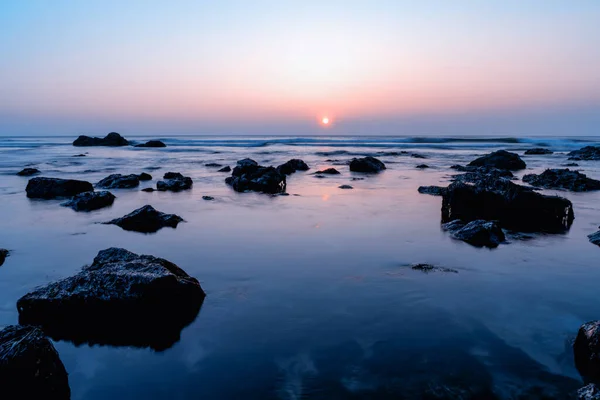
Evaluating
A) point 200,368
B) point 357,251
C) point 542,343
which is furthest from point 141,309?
point 542,343

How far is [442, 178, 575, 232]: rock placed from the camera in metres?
10.8

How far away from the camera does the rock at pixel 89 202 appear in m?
13.0

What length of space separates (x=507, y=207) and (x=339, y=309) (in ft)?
25.7

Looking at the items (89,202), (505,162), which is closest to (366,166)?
(505,162)

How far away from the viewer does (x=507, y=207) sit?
11305mm

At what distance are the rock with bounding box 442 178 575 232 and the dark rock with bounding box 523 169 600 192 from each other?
8.06 metres

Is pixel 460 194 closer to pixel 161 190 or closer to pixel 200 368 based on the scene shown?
pixel 200 368

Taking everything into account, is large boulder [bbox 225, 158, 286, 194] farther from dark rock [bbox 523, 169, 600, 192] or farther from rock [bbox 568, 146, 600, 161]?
rock [bbox 568, 146, 600, 161]

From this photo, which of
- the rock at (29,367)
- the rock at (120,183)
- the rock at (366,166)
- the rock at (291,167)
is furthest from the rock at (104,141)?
the rock at (29,367)

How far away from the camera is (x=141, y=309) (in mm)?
5410

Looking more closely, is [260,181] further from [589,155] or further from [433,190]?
[589,155]

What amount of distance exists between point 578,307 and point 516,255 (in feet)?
8.26

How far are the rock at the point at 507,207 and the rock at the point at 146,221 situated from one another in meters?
7.54

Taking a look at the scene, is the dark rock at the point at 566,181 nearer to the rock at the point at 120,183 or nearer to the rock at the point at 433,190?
the rock at the point at 433,190
